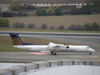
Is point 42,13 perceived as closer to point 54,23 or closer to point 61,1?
point 54,23

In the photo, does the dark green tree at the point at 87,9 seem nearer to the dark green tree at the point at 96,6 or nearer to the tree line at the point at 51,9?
the tree line at the point at 51,9

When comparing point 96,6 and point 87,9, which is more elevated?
point 96,6

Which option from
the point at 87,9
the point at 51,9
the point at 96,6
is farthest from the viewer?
the point at 51,9

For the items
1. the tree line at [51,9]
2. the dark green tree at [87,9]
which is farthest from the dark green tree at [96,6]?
the dark green tree at [87,9]

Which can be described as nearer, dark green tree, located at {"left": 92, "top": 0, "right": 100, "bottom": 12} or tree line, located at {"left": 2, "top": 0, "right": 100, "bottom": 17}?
dark green tree, located at {"left": 92, "top": 0, "right": 100, "bottom": 12}

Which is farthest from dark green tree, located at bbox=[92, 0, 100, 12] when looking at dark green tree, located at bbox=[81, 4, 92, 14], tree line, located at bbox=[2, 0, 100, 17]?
dark green tree, located at bbox=[81, 4, 92, 14]

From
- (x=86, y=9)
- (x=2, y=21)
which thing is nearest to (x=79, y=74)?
(x=2, y=21)

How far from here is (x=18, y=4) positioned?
115m

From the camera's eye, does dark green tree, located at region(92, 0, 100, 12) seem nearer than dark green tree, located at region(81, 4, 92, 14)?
Yes

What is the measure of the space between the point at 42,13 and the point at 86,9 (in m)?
27.9

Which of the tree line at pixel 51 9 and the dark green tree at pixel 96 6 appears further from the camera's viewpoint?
the tree line at pixel 51 9

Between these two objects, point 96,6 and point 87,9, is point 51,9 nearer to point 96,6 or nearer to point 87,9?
point 87,9

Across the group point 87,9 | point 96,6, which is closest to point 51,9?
point 87,9

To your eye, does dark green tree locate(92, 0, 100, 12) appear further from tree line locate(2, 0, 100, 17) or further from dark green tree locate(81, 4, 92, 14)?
dark green tree locate(81, 4, 92, 14)
